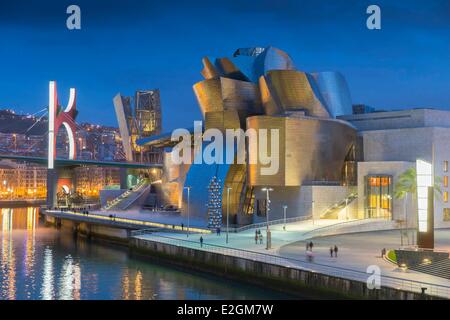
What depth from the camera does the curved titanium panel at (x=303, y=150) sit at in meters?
45.2

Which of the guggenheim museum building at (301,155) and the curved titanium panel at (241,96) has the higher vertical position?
the curved titanium panel at (241,96)

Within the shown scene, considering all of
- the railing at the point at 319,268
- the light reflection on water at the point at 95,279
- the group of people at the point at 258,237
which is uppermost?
the group of people at the point at 258,237

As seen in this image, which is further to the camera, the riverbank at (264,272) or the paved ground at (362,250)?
the paved ground at (362,250)

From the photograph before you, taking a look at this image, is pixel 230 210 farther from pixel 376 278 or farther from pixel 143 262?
pixel 376 278

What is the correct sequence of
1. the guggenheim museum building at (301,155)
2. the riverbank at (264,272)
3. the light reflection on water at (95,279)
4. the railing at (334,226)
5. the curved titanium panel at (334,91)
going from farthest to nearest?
the curved titanium panel at (334,91) → the guggenheim museum building at (301,155) → the railing at (334,226) → the light reflection on water at (95,279) → the riverbank at (264,272)

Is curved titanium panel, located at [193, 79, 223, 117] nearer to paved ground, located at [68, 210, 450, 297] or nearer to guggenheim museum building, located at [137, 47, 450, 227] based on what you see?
guggenheim museum building, located at [137, 47, 450, 227]

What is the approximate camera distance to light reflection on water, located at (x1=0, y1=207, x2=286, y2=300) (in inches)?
1019

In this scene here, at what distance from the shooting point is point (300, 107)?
49188 mm

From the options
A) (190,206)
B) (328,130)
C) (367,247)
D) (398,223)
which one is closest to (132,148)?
(190,206)

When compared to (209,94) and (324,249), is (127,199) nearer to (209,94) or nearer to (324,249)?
(209,94)

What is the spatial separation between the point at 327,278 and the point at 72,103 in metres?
61.2

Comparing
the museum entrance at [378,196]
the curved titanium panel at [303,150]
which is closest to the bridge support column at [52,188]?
the curved titanium panel at [303,150]

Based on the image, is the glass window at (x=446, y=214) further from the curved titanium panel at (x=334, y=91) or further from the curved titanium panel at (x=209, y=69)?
the curved titanium panel at (x=209, y=69)

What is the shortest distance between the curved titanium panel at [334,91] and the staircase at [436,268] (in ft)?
116
